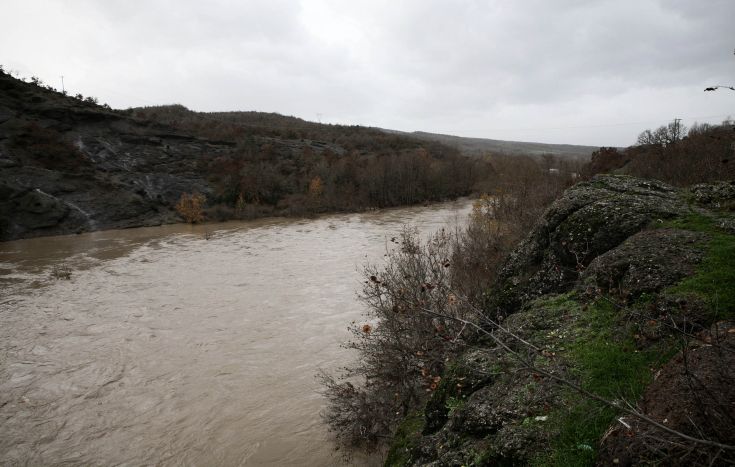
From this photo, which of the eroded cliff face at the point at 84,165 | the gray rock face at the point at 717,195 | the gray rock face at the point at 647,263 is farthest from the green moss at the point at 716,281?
the eroded cliff face at the point at 84,165

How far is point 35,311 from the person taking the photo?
14.1 metres

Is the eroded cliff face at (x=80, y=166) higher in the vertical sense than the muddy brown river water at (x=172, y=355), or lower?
higher

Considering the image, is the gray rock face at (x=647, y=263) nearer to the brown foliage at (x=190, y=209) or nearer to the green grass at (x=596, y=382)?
the green grass at (x=596, y=382)

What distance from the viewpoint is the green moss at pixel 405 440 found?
4.42m

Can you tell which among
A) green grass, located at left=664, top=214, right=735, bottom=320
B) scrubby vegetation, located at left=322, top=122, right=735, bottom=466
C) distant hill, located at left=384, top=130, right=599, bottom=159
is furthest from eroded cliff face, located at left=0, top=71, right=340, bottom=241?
distant hill, located at left=384, top=130, right=599, bottom=159

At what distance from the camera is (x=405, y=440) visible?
4.84m

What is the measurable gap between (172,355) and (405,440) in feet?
27.5

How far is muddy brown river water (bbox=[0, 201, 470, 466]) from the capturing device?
7.50m

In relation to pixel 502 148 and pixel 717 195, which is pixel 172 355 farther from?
pixel 502 148

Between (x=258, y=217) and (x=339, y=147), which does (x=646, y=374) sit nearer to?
(x=258, y=217)

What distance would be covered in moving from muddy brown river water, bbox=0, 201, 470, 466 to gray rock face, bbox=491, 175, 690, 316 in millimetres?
3477

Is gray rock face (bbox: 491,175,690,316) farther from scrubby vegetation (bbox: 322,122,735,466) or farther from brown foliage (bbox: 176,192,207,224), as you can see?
brown foliage (bbox: 176,192,207,224)

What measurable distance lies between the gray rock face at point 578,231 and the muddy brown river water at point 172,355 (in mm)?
3477

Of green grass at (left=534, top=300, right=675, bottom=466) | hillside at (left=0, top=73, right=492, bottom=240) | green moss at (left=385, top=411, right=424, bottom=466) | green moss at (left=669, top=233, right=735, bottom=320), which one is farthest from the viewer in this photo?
hillside at (left=0, top=73, right=492, bottom=240)
